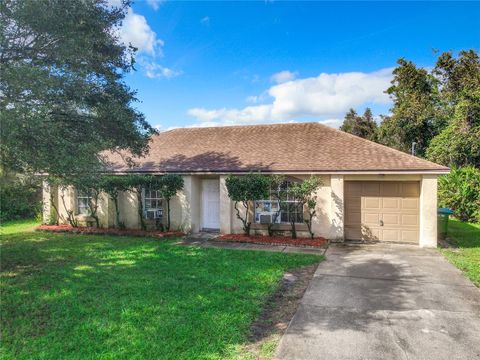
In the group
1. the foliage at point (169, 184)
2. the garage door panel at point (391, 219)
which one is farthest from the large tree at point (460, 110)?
the foliage at point (169, 184)

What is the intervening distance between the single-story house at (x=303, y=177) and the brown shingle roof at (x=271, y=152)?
0.04m

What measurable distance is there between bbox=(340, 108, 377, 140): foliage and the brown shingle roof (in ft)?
83.2

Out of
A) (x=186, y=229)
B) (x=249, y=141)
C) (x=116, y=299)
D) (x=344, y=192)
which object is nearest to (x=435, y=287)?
(x=344, y=192)

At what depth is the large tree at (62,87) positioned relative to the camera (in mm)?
6297

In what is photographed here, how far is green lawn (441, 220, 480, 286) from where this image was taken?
7756mm

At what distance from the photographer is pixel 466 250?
9.93m

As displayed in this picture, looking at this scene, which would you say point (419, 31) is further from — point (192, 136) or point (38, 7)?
point (38, 7)

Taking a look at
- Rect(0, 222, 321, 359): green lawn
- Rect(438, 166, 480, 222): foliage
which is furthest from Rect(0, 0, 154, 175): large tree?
Rect(438, 166, 480, 222): foliage

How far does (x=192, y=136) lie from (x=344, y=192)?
921 cm

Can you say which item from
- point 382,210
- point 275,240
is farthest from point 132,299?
point 382,210

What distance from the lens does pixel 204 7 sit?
36.7ft

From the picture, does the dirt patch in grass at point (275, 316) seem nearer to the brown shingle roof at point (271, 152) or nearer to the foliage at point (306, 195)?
the foliage at point (306, 195)

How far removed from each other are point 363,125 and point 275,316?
1477 inches

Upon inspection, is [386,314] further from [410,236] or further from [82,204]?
[82,204]
